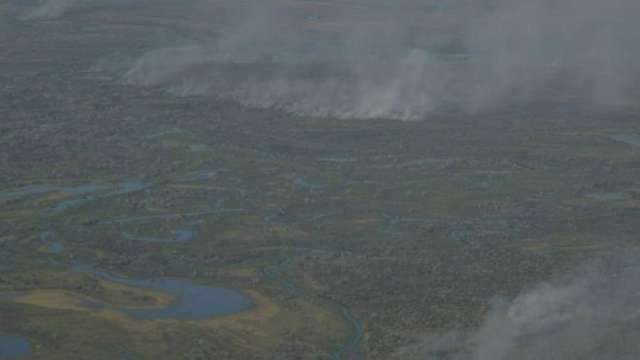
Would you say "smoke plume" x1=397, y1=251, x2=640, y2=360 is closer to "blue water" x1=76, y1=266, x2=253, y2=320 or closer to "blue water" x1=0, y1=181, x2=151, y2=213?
"blue water" x1=76, y1=266, x2=253, y2=320

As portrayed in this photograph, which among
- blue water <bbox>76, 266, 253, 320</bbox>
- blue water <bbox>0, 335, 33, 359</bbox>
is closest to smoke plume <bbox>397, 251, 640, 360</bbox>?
blue water <bbox>76, 266, 253, 320</bbox>

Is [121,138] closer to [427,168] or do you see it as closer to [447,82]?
[427,168]

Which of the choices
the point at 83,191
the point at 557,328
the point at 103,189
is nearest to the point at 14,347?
the point at 557,328

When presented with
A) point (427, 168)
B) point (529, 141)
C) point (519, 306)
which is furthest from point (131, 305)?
point (529, 141)

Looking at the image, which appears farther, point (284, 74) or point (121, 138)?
point (284, 74)

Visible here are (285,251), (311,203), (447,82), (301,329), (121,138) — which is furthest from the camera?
(447,82)

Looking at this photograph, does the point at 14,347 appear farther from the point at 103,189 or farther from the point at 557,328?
the point at 103,189

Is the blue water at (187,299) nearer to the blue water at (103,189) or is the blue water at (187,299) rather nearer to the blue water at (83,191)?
the blue water at (103,189)
